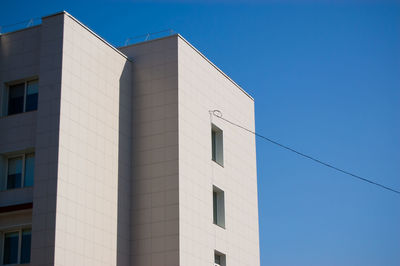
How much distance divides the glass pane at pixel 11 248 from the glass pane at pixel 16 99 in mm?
5777

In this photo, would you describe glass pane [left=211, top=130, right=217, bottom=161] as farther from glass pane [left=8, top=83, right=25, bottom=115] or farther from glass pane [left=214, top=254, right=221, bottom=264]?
glass pane [left=8, top=83, right=25, bottom=115]

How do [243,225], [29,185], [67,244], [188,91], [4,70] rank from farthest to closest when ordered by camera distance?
[243,225], [188,91], [4,70], [29,185], [67,244]

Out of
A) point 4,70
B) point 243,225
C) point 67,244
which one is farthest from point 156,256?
point 4,70

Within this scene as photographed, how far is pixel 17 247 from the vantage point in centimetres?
3016

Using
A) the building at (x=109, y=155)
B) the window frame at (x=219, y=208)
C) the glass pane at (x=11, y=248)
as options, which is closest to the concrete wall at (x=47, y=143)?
the building at (x=109, y=155)

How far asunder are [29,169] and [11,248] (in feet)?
11.5

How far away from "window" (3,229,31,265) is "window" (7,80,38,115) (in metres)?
5.74

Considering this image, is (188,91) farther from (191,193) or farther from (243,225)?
(243,225)

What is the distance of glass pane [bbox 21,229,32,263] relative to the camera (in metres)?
29.8

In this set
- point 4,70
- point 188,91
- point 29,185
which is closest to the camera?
point 29,185

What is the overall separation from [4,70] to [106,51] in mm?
4800

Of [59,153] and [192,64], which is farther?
Result: [192,64]

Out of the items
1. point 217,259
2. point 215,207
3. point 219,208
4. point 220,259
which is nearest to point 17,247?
point 217,259

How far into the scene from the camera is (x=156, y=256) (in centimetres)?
3244
